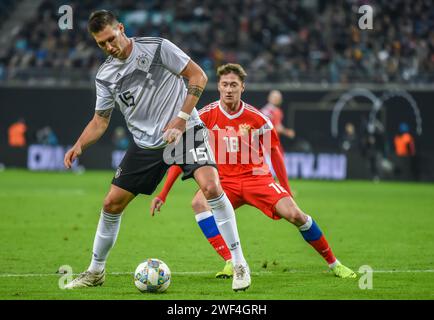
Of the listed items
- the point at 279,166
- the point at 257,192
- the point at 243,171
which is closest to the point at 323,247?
the point at 257,192

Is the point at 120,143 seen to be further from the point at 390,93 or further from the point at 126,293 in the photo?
the point at 126,293

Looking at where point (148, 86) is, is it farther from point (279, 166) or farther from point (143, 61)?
point (279, 166)

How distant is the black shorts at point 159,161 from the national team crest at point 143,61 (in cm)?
70

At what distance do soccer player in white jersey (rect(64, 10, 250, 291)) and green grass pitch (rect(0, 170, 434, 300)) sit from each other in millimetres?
578

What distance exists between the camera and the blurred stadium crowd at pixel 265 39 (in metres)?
28.6

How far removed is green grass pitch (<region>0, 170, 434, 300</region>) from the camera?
26.1 feet

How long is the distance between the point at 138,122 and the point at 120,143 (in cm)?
2188

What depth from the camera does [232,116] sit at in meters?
9.61

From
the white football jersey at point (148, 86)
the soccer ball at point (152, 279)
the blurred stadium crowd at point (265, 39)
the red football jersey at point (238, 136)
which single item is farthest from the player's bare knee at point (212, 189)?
the blurred stadium crowd at point (265, 39)

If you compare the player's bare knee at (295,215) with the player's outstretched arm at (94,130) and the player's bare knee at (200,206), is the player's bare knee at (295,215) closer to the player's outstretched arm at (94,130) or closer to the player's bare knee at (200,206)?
the player's bare knee at (200,206)

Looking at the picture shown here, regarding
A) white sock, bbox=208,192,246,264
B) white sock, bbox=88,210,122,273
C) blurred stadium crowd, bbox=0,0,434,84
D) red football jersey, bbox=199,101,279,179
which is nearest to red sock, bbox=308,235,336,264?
red football jersey, bbox=199,101,279,179

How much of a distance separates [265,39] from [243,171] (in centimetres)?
2281

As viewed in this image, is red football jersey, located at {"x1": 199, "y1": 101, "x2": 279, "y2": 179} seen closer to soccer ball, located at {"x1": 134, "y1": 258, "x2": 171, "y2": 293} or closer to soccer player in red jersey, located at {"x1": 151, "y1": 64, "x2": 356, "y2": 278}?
soccer player in red jersey, located at {"x1": 151, "y1": 64, "x2": 356, "y2": 278}
